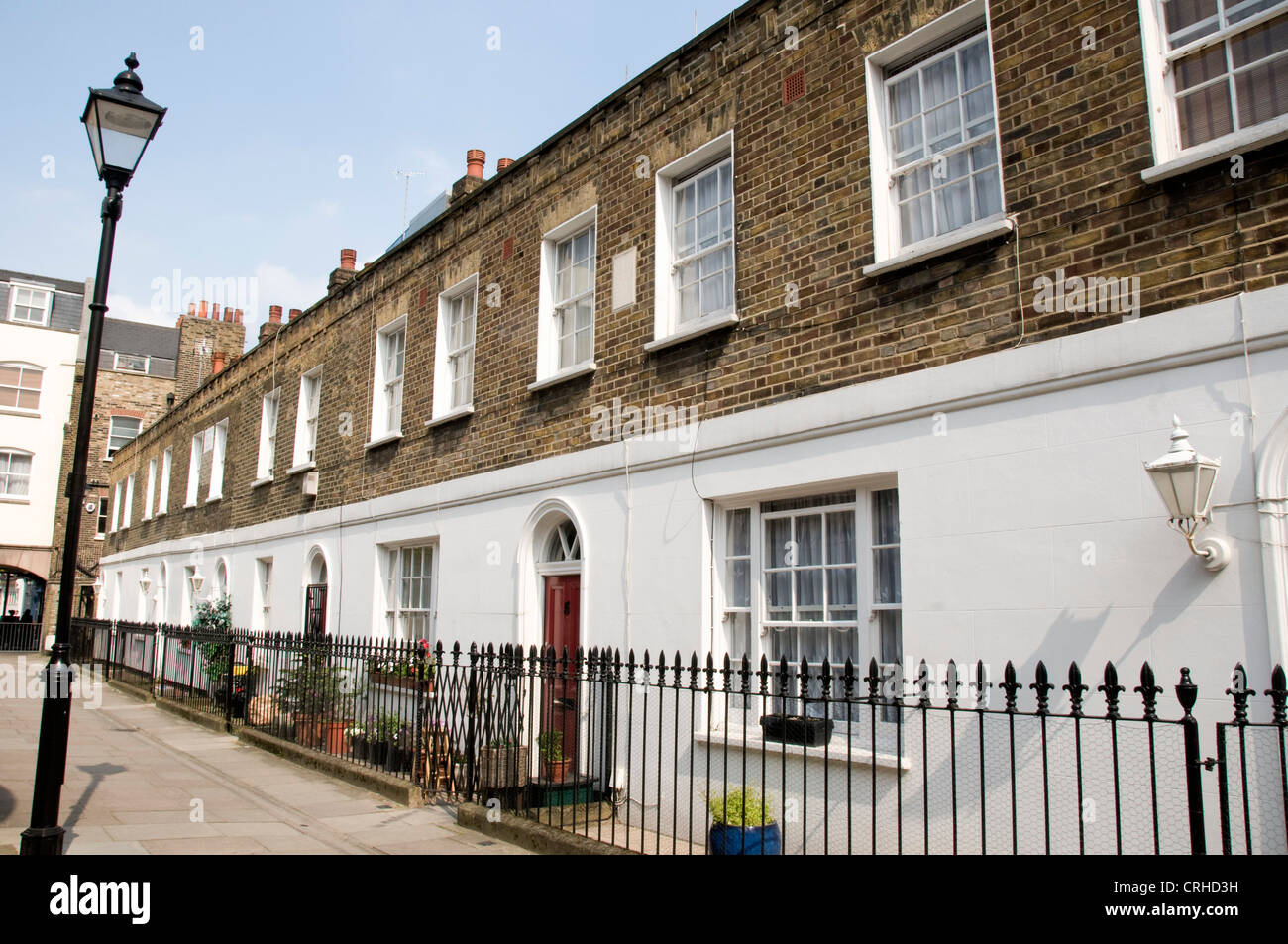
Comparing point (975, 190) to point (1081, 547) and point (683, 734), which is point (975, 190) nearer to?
point (1081, 547)

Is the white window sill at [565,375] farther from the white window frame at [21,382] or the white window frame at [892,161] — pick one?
the white window frame at [21,382]

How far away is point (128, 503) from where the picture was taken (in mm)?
28469

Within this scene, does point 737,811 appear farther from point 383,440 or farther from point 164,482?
point 164,482

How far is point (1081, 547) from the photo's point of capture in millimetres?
5285

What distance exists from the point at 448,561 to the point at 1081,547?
7738mm

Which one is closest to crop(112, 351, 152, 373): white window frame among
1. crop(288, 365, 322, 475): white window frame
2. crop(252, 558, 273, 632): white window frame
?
crop(252, 558, 273, 632): white window frame

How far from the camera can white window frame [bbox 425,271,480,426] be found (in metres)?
11.8

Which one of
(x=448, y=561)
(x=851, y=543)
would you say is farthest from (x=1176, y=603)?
(x=448, y=561)

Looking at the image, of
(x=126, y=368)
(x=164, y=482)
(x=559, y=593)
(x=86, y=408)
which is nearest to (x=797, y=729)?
(x=559, y=593)

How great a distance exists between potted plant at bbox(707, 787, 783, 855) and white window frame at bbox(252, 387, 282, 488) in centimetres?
1331

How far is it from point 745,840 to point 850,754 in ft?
3.14

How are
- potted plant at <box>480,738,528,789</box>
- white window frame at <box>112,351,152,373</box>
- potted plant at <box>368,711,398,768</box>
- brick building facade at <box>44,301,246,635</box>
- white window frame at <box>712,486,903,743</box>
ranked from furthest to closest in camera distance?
white window frame at <box>112,351,152,373</box>, brick building facade at <box>44,301,246,635</box>, potted plant at <box>368,711,398,768</box>, potted plant at <box>480,738,528,789</box>, white window frame at <box>712,486,903,743</box>

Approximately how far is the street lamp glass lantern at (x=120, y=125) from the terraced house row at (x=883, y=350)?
14.0 ft

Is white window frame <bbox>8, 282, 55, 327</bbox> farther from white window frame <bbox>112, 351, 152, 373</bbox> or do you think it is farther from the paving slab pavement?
the paving slab pavement
